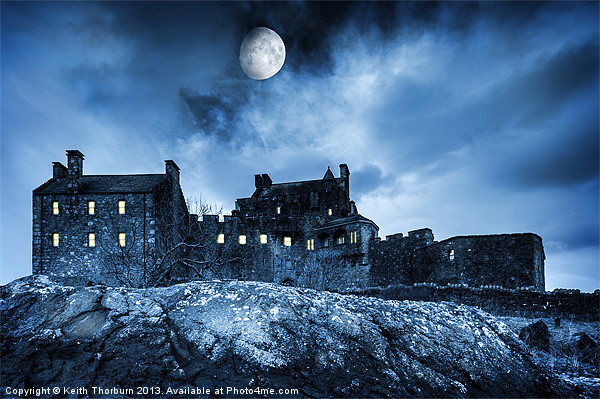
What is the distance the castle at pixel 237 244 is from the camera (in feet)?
90.8

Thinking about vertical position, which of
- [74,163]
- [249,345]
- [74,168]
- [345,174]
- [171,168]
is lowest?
[249,345]

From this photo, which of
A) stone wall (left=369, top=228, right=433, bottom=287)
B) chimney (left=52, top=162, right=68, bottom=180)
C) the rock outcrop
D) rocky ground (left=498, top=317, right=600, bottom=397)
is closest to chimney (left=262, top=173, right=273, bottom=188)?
stone wall (left=369, top=228, right=433, bottom=287)

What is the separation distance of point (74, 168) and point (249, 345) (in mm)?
35276

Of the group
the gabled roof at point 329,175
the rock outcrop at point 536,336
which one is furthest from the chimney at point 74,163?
the rock outcrop at point 536,336

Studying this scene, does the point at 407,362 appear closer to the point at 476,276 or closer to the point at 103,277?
the point at 476,276

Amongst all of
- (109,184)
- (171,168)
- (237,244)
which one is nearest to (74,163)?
(109,184)

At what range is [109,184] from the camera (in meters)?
33.8

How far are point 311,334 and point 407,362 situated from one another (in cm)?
104

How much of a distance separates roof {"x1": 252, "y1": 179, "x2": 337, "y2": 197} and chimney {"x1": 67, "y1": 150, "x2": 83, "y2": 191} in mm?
24853

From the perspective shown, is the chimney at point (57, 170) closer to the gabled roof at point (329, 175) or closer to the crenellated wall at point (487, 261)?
the gabled roof at point (329, 175)

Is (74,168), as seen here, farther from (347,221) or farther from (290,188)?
(290,188)

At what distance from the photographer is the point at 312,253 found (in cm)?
4194

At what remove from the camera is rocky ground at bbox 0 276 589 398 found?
3.51m

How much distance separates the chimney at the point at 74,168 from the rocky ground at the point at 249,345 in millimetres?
32162
